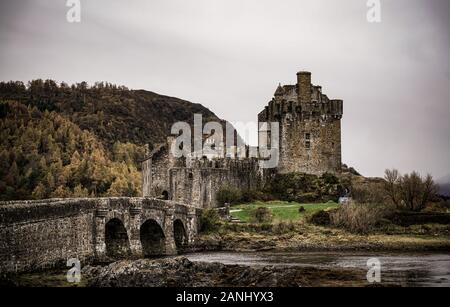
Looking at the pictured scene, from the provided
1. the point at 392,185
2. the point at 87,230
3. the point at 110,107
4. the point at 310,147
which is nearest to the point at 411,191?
the point at 392,185

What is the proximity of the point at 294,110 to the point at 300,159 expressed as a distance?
4113mm

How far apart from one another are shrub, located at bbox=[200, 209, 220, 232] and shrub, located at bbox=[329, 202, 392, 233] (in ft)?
26.3

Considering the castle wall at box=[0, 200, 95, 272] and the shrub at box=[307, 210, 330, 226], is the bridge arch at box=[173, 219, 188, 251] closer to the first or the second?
the shrub at box=[307, 210, 330, 226]

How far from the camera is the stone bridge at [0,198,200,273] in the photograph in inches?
1421

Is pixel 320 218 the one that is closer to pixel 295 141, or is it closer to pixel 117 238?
pixel 295 141

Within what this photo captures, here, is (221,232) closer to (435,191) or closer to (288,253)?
(288,253)

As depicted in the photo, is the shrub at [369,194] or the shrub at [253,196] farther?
the shrub at [253,196]

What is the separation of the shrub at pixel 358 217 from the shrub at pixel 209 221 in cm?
802

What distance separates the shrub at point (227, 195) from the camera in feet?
228

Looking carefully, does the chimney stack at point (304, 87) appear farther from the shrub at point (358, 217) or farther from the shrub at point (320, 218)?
the shrub at point (320, 218)

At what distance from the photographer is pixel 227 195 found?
6931 centimetres

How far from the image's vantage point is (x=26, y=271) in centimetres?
3669

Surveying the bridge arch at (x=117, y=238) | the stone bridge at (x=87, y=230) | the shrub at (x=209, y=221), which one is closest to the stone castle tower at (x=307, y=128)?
the shrub at (x=209, y=221)

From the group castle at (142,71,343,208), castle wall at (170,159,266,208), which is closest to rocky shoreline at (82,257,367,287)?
castle wall at (170,159,266,208)
